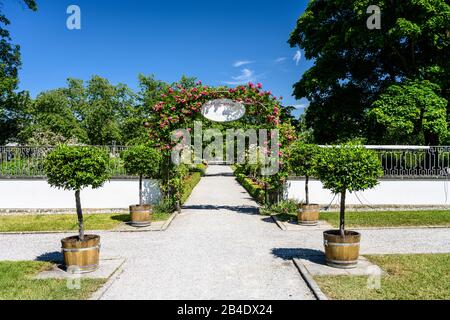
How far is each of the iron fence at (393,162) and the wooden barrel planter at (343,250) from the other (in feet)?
29.7

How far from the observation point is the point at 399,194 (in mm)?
15891

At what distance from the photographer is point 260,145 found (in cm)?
1467

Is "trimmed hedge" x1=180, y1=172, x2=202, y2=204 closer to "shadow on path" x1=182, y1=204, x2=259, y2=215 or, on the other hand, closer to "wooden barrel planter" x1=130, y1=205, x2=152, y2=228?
"shadow on path" x1=182, y1=204, x2=259, y2=215

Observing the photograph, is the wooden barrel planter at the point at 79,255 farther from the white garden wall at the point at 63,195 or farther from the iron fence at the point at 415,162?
the iron fence at the point at 415,162

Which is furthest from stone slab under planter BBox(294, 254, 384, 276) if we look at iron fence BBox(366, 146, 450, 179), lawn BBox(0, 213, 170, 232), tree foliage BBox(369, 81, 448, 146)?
tree foliage BBox(369, 81, 448, 146)

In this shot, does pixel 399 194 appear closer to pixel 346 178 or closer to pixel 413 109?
pixel 413 109

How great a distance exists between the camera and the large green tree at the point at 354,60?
1875 centimetres

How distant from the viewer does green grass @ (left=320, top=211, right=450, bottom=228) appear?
41.3 feet

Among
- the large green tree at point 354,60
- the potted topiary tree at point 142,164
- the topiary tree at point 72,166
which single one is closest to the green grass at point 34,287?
the topiary tree at point 72,166

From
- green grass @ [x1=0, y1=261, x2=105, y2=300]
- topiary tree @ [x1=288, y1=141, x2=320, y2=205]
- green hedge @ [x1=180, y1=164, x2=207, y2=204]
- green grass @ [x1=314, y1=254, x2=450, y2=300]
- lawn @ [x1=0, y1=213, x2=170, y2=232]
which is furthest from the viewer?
green hedge @ [x1=180, y1=164, x2=207, y2=204]

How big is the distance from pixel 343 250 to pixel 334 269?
0.45 metres

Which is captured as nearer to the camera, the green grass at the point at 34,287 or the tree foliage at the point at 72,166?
the green grass at the point at 34,287

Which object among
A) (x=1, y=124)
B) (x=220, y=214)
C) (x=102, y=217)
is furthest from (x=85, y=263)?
(x=1, y=124)

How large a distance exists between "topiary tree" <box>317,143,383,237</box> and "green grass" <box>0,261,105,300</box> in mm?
5278
